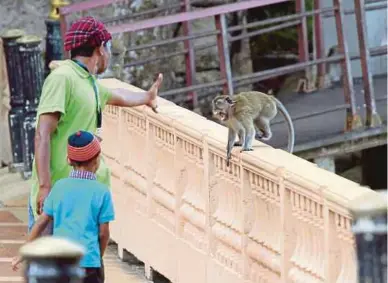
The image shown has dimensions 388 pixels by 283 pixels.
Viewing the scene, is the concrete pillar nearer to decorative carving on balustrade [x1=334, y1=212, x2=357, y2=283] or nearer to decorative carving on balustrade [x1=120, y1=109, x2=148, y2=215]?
decorative carving on balustrade [x1=120, y1=109, x2=148, y2=215]

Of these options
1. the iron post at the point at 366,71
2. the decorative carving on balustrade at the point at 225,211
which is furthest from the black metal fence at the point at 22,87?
the decorative carving on balustrade at the point at 225,211

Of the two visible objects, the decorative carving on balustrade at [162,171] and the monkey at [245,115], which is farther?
the decorative carving on balustrade at [162,171]

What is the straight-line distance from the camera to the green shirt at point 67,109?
792cm

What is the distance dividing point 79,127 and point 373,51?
7810 mm

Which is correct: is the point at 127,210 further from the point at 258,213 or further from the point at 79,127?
the point at 79,127

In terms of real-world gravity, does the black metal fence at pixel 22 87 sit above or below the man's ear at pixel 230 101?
below

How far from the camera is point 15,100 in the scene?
14352 mm

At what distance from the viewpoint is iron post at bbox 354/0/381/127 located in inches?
591

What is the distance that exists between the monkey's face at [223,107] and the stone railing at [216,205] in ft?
0.35

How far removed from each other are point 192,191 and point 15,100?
459cm

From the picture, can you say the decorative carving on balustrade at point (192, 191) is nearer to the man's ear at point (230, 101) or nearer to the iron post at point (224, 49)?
the man's ear at point (230, 101)

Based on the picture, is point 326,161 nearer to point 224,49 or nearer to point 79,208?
point 224,49

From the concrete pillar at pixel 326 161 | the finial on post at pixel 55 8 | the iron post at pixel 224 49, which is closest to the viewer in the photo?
the iron post at pixel 224 49

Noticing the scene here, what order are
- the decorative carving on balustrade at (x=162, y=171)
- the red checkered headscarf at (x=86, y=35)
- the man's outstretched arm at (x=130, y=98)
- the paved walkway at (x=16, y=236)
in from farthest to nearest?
the paved walkway at (x=16, y=236) → the decorative carving on balustrade at (x=162, y=171) → the man's outstretched arm at (x=130, y=98) → the red checkered headscarf at (x=86, y=35)
